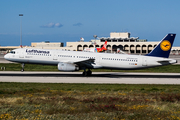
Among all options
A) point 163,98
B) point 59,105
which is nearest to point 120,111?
point 59,105

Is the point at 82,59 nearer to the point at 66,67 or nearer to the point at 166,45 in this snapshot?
the point at 66,67

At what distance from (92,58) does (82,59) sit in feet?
5.52

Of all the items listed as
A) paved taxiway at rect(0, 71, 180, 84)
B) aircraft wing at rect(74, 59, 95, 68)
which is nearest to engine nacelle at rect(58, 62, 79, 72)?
aircraft wing at rect(74, 59, 95, 68)

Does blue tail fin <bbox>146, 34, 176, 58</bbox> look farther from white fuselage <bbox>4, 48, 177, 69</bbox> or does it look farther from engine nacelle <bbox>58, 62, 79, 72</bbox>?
engine nacelle <bbox>58, 62, 79, 72</bbox>

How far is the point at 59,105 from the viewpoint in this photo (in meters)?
16.7

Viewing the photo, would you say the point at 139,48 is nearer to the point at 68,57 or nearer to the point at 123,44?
the point at 123,44

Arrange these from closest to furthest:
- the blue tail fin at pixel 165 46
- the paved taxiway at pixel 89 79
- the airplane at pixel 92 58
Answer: the paved taxiway at pixel 89 79 < the airplane at pixel 92 58 < the blue tail fin at pixel 165 46

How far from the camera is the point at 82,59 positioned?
40656 mm

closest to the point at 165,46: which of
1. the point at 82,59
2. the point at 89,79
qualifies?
the point at 82,59

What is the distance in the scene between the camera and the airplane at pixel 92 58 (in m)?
39.8

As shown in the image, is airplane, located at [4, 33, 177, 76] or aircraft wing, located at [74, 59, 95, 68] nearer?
aircraft wing, located at [74, 59, 95, 68]

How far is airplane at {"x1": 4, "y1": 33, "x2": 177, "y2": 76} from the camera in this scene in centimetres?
3984

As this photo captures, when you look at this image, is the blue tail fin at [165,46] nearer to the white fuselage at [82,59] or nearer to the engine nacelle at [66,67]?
the white fuselage at [82,59]

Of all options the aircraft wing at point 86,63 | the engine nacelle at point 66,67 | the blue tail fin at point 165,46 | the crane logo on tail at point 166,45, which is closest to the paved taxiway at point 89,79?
→ the engine nacelle at point 66,67
